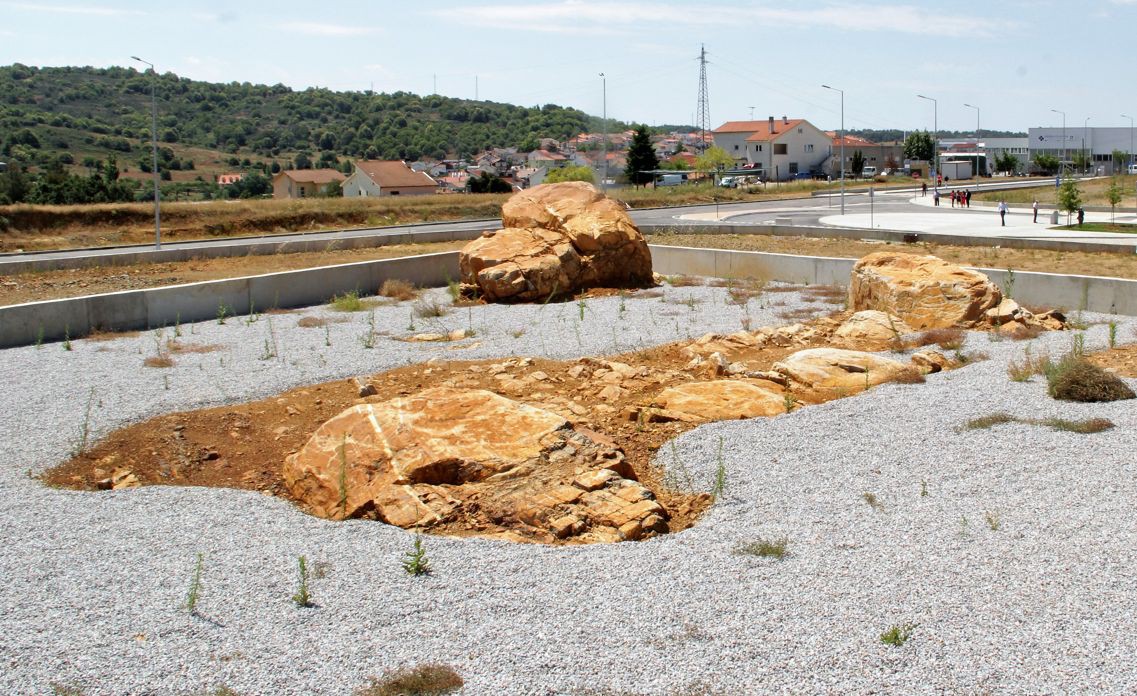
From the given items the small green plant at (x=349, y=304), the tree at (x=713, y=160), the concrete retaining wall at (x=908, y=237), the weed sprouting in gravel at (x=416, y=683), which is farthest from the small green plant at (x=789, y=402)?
the tree at (x=713, y=160)

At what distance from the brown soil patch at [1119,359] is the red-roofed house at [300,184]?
76012 mm

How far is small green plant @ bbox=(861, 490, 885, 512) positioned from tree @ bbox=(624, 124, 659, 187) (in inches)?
3560

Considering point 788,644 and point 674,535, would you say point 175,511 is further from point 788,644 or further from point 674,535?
point 788,644

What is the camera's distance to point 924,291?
19.7 m

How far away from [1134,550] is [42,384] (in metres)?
14.4

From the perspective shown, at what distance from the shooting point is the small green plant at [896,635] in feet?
23.0

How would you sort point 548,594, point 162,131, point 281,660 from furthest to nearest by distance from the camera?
point 162,131
point 548,594
point 281,660

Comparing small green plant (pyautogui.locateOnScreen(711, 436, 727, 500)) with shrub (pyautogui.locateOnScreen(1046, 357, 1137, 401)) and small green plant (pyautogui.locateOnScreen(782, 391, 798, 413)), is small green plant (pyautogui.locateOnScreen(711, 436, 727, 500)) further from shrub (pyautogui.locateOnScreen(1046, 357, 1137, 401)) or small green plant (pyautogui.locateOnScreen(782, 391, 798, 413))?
shrub (pyautogui.locateOnScreen(1046, 357, 1137, 401))

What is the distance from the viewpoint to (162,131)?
381ft

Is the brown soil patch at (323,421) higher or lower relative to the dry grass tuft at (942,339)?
lower

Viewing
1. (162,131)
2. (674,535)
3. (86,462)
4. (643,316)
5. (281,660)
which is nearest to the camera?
(281,660)

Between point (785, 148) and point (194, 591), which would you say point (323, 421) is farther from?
point (785, 148)

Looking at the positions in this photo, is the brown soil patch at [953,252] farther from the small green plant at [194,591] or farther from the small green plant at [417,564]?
the small green plant at [194,591]

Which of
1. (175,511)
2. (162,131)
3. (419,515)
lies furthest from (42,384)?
(162,131)
